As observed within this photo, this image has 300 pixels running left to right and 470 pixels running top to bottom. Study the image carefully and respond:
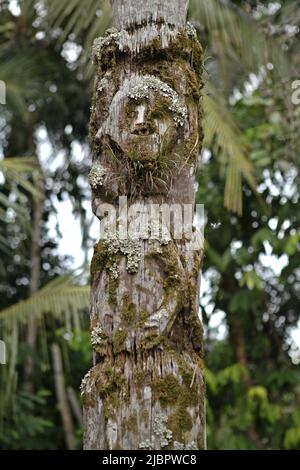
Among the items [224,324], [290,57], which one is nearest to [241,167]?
[290,57]

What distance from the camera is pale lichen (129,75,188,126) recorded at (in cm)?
214

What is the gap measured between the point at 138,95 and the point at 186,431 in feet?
2.79

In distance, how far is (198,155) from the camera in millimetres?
2223

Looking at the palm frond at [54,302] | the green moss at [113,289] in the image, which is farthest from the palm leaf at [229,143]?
the green moss at [113,289]

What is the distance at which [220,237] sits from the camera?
592 cm

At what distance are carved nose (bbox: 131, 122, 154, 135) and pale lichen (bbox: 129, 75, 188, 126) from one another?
0.07 m

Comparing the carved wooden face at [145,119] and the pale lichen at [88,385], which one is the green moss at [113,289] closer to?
the pale lichen at [88,385]

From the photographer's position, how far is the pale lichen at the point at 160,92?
2139 mm

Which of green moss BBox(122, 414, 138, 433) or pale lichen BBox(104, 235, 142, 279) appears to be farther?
pale lichen BBox(104, 235, 142, 279)

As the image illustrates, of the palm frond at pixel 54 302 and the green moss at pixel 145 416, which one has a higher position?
the palm frond at pixel 54 302

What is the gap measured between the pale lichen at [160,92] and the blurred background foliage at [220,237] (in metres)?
2.45
